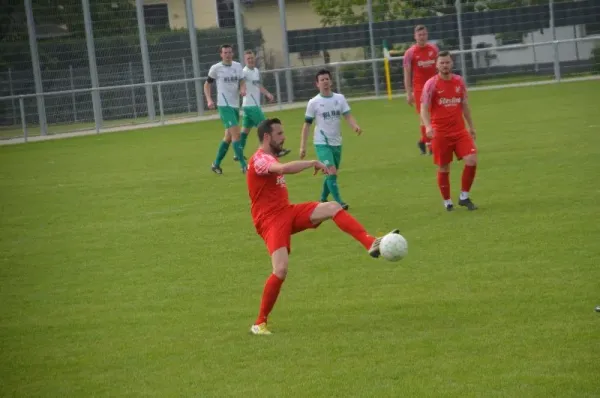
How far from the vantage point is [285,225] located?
9125mm

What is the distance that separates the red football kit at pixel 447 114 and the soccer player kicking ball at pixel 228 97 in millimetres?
6661

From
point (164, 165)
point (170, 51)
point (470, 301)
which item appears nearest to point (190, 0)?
point (170, 51)

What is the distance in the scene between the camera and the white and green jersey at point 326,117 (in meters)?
14.8

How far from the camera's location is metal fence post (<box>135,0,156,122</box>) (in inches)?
1406

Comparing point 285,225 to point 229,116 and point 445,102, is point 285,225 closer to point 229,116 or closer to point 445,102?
point 445,102

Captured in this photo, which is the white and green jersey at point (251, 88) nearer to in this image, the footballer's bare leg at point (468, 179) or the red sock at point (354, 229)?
the footballer's bare leg at point (468, 179)

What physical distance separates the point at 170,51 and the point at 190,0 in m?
1.96

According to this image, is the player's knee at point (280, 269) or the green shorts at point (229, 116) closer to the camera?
the player's knee at point (280, 269)

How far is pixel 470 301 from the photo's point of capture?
366 inches

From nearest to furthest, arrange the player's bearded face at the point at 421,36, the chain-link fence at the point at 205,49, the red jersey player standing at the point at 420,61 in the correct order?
the player's bearded face at the point at 421,36, the red jersey player standing at the point at 420,61, the chain-link fence at the point at 205,49

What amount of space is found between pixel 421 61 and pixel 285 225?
38.6 feet

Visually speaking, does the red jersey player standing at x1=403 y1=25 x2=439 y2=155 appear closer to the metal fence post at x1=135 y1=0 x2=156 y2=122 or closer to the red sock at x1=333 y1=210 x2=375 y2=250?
the red sock at x1=333 y1=210 x2=375 y2=250

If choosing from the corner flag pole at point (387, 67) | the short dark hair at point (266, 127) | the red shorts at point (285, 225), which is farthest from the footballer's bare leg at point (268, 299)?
the corner flag pole at point (387, 67)

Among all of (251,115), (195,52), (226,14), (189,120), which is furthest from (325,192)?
(226,14)
